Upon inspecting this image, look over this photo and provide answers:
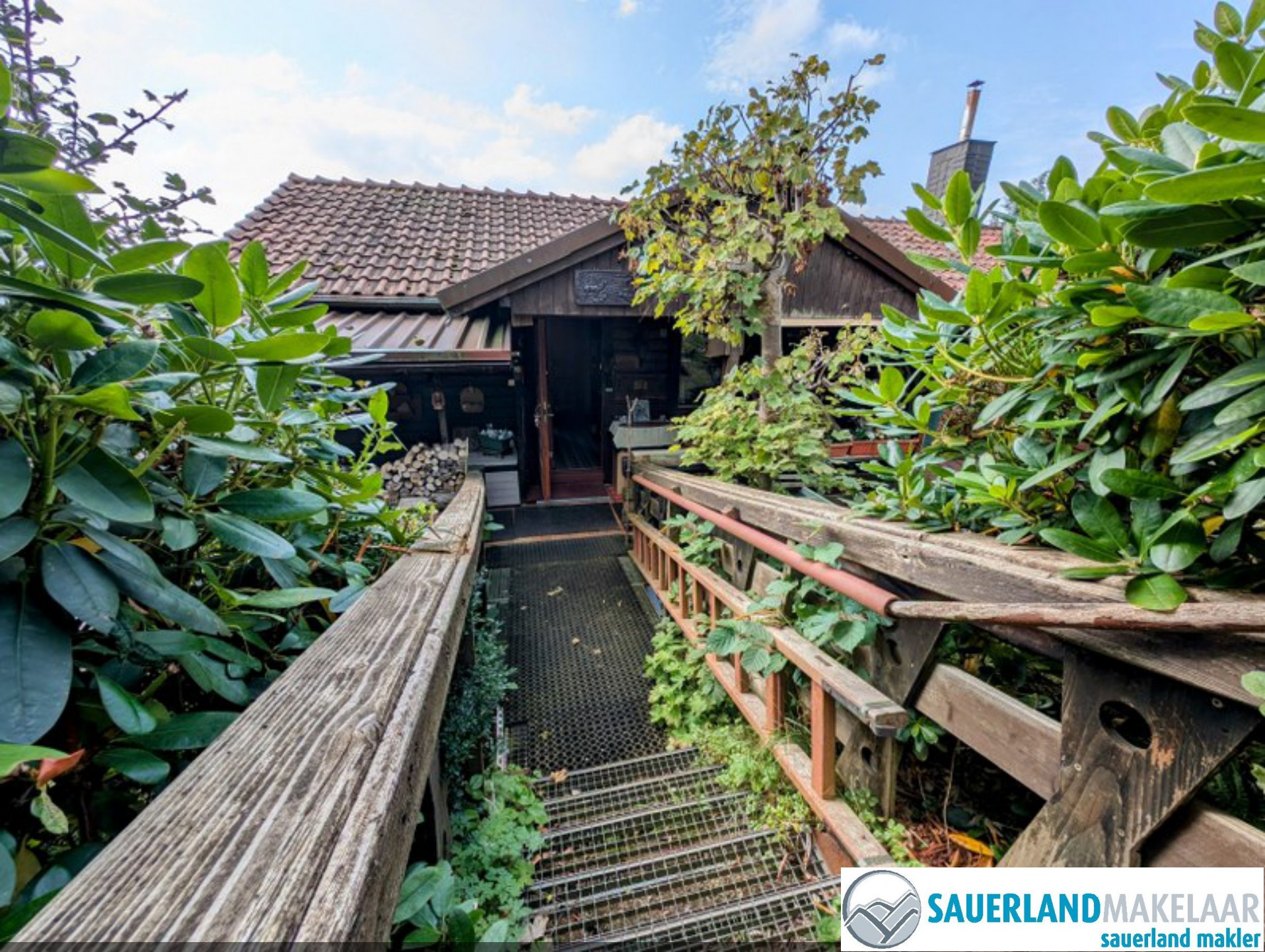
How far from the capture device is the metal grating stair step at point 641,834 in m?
1.83

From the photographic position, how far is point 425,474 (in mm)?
3852

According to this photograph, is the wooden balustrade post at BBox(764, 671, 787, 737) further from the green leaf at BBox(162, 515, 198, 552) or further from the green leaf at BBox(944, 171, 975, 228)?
the green leaf at BBox(162, 515, 198, 552)

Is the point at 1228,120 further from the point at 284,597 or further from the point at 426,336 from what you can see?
the point at 426,336

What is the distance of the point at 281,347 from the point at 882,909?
1.78 metres

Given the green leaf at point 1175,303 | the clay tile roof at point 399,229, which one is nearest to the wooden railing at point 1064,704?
the green leaf at point 1175,303

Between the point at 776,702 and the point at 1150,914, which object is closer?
the point at 1150,914

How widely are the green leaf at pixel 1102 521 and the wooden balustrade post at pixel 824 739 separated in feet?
3.13

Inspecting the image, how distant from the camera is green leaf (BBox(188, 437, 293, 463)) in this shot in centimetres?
73

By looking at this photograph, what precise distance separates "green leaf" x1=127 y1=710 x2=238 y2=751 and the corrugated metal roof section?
104 inches

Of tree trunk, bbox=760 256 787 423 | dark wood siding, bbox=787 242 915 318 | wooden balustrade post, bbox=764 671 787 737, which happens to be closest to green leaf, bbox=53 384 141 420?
wooden balustrade post, bbox=764 671 787 737

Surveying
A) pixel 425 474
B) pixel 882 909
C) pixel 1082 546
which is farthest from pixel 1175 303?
pixel 425 474

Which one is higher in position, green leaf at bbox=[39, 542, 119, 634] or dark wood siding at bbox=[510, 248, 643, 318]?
dark wood siding at bbox=[510, 248, 643, 318]

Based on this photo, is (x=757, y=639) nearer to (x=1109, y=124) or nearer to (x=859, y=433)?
(x=1109, y=124)

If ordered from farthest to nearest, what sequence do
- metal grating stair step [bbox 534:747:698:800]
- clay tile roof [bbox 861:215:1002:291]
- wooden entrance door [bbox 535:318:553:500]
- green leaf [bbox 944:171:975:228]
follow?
clay tile roof [bbox 861:215:1002:291], wooden entrance door [bbox 535:318:553:500], metal grating stair step [bbox 534:747:698:800], green leaf [bbox 944:171:975:228]
